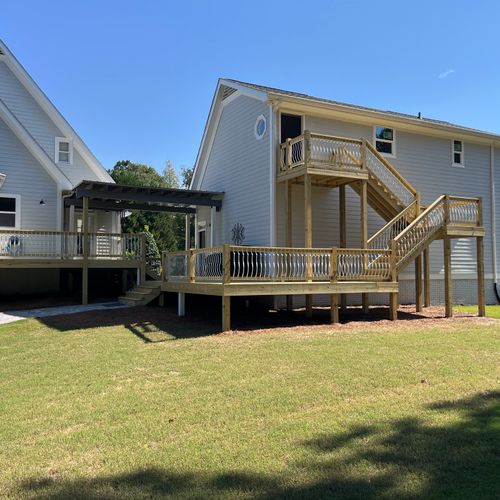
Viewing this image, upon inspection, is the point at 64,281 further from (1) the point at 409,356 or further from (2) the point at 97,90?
(2) the point at 97,90

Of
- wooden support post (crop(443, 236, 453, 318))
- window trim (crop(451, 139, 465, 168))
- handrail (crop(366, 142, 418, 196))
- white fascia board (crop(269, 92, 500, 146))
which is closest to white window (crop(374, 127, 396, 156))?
white fascia board (crop(269, 92, 500, 146))

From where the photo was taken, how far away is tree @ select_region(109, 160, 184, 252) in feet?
137

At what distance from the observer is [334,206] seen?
15531mm

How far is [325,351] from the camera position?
8016mm

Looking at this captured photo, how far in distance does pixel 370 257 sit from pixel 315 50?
934 centimetres

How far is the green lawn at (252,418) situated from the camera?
3.51 meters

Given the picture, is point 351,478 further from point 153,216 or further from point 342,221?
point 153,216

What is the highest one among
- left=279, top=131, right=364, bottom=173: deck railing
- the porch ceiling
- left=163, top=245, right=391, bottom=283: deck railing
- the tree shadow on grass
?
left=279, top=131, right=364, bottom=173: deck railing

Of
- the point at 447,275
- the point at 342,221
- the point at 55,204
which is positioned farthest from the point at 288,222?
the point at 55,204

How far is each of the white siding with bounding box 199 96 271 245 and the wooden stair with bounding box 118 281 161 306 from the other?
139 inches

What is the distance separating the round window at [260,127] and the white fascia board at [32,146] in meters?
7.68

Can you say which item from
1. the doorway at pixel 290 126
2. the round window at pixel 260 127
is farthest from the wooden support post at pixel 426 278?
the round window at pixel 260 127

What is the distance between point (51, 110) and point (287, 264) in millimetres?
13886

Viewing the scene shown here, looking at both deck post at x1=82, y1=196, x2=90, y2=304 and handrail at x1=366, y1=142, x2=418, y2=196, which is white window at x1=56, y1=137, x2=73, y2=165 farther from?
handrail at x1=366, y1=142, x2=418, y2=196
